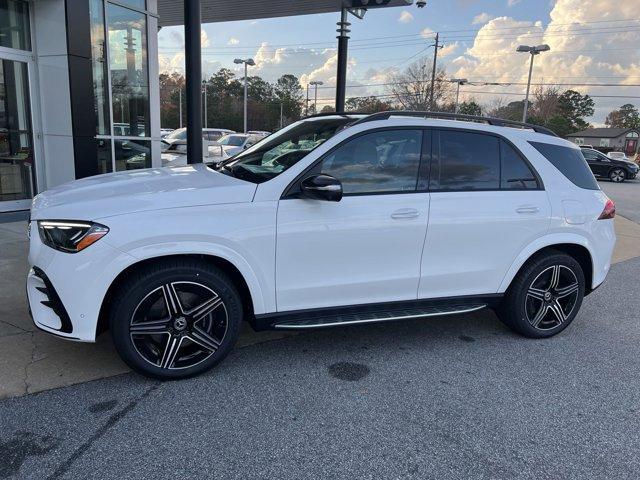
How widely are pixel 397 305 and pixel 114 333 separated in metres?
2.04

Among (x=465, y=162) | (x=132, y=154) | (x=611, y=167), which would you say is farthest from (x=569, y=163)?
(x=611, y=167)

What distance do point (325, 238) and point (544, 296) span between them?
2.19m

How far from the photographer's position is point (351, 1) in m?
8.40

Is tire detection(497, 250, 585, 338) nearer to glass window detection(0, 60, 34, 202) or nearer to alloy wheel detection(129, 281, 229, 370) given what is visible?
alloy wheel detection(129, 281, 229, 370)

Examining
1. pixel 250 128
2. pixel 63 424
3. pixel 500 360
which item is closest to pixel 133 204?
pixel 63 424

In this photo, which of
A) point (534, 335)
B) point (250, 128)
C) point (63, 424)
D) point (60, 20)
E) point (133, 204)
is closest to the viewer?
point (63, 424)

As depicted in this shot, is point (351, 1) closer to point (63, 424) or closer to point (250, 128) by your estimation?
point (63, 424)

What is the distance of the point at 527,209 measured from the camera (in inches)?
164

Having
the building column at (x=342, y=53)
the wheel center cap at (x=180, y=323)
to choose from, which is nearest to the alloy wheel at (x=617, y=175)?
the building column at (x=342, y=53)

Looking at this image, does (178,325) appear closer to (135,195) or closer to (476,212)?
(135,195)

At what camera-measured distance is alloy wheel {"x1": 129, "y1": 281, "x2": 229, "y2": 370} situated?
3.26 m

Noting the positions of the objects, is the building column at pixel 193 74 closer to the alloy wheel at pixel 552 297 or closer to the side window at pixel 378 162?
the side window at pixel 378 162

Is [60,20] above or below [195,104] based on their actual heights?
above

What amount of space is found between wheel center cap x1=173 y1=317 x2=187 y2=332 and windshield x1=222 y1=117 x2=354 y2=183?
1058 millimetres
